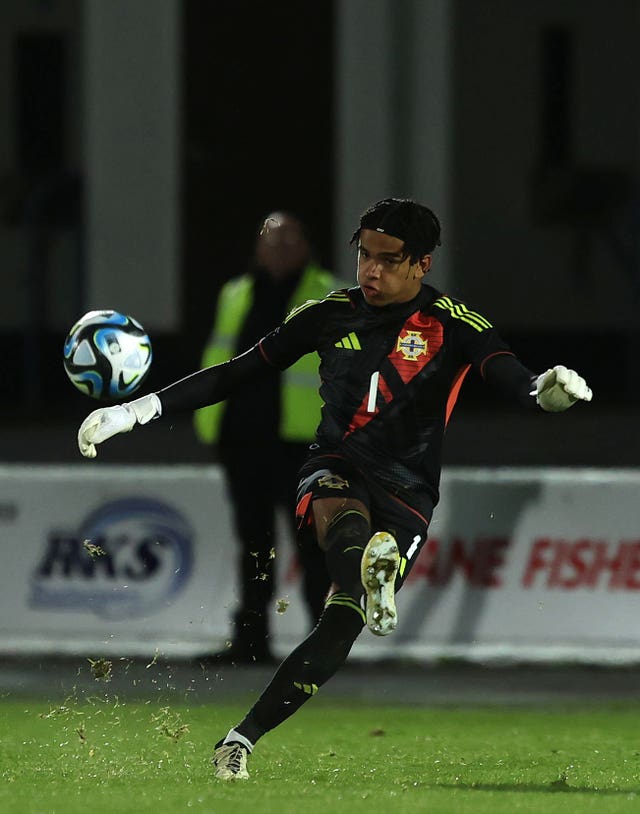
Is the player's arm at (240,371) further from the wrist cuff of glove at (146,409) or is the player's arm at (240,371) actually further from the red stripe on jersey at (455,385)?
the red stripe on jersey at (455,385)

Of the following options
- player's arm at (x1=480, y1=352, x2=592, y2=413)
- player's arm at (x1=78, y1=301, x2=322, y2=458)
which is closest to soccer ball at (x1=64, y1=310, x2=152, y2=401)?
player's arm at (x1=78, y1=301, x2=322, y2=458)

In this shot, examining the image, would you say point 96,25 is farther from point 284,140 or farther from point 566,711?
point 566,711

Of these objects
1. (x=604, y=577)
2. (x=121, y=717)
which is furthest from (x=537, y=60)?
(x=121, y=717)

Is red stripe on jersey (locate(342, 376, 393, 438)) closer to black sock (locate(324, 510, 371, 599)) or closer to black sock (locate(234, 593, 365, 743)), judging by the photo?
black sock (locate(324, 510, 371, 599))

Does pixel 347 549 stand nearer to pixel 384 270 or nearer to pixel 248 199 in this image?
pixel 384 270

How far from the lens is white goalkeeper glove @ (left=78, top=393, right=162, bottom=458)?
22.3 ft

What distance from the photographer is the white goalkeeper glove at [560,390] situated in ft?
21.1

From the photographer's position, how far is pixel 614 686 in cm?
1001

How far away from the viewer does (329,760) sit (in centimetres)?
779

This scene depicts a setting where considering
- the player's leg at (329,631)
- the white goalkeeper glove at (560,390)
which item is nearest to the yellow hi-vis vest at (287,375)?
the player's leg at (329,631)

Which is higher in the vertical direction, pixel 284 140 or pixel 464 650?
pixel 284 140

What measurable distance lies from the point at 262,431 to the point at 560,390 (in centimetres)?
394

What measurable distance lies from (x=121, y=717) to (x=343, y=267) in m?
11.3

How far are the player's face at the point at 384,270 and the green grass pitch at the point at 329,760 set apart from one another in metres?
1.60
